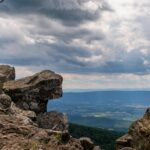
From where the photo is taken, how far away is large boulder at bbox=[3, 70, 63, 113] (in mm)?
57531

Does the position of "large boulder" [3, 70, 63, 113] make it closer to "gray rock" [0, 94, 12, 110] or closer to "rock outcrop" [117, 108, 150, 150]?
"rock outcrop" [117, 108, 150, 150]

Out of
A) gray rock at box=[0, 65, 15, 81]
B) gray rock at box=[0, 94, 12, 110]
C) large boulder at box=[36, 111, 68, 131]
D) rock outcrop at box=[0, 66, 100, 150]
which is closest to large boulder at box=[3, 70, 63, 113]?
rock outcrop at box=[0, 66, 100, 150]

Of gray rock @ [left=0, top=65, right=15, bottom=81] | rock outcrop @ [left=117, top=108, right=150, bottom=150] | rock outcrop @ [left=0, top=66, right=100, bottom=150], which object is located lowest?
rock outcrop @ [left=117, top=108, right=150, bottom=150]

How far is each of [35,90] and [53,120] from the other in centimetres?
674

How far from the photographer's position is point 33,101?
193 feet

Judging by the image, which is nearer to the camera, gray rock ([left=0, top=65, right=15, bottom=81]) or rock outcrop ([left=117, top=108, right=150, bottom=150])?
rock outcrop ([left=117, top=108, right=150, bottom=150])

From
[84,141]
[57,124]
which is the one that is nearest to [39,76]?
[57,124]

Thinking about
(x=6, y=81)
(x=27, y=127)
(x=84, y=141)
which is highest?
(x=6, y=81)

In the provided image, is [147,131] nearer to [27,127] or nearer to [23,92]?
[23,92]

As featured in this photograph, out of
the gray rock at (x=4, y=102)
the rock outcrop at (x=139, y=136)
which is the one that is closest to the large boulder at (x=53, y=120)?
the rock outcrop at (x=139, y=136)

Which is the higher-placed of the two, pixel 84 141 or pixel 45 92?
pixel 45 92

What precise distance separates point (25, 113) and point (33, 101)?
11.9m

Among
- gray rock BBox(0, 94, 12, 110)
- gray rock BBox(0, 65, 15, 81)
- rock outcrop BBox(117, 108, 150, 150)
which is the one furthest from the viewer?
gray rock BBox(0, 65, 15, 81)

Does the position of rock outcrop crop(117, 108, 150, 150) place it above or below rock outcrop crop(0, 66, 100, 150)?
below
